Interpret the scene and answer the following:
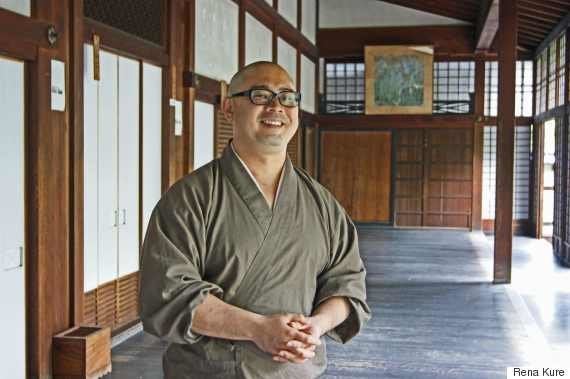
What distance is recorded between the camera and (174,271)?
1.45m

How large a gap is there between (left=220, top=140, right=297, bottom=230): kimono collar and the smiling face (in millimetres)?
53

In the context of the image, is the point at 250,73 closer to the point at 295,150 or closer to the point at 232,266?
the point at 232,266

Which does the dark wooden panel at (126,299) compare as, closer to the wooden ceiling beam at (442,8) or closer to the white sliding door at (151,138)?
the white sliding door at (151,138)

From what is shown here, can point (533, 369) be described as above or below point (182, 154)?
below

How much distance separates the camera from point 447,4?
10812 mm

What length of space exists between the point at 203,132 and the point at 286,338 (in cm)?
469

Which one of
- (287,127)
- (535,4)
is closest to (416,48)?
(535,4)

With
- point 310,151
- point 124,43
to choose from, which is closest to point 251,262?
point 124,43

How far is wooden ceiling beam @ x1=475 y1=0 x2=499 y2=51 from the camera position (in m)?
8.00

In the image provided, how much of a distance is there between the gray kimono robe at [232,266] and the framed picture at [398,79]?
33.5ft

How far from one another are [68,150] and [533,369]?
9.26 feet

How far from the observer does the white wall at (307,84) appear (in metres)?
10.7

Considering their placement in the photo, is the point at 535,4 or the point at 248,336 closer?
the point at 248,336

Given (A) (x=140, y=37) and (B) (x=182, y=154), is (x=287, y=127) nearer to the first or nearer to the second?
(A) (x=140, y=37)
